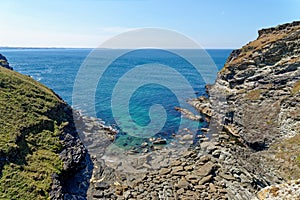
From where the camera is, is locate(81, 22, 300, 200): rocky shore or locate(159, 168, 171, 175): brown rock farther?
locate(159, 168, 171, 175): brown rock

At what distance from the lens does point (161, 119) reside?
51844 millimetres

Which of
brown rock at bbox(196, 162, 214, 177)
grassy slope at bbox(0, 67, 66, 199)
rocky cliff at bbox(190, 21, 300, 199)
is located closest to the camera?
grassy slope at bbox(0, 67, 66, 199)

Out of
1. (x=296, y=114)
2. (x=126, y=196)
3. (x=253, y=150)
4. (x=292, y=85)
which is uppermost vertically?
(x=292, y=85)

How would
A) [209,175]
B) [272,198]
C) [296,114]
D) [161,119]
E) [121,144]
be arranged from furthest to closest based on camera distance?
1. [161,119]
2. [121,144]
3. [296,114]
4. [209,175]
5. [272,198]

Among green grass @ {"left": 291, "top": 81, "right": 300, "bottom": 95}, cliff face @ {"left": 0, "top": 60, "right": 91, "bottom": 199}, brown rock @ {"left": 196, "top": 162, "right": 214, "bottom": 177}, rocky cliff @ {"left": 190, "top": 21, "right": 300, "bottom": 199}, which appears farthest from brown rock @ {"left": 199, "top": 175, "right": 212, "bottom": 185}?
green grass @ {"left": 291, "top": 81, "right": 300, "bottom": 95}

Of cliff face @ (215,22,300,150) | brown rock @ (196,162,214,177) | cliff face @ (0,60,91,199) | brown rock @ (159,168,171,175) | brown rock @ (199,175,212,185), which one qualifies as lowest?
brown rock @ (159,168,171,175)

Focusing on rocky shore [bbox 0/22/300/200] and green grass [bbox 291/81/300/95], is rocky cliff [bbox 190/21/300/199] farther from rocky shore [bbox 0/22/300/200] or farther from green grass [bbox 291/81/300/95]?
rocky shore [bbox 0/22/300/200]

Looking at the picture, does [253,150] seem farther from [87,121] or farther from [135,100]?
[135,100]

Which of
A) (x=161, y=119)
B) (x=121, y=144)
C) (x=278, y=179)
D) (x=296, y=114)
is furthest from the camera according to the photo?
(x=161, y=119)

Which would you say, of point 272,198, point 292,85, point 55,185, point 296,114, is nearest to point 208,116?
point 292,85

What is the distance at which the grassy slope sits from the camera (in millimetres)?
23203

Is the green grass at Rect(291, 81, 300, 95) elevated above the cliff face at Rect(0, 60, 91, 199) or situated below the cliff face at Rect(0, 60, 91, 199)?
above

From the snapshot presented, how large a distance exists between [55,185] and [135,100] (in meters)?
43.9

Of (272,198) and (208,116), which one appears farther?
(208,116)
